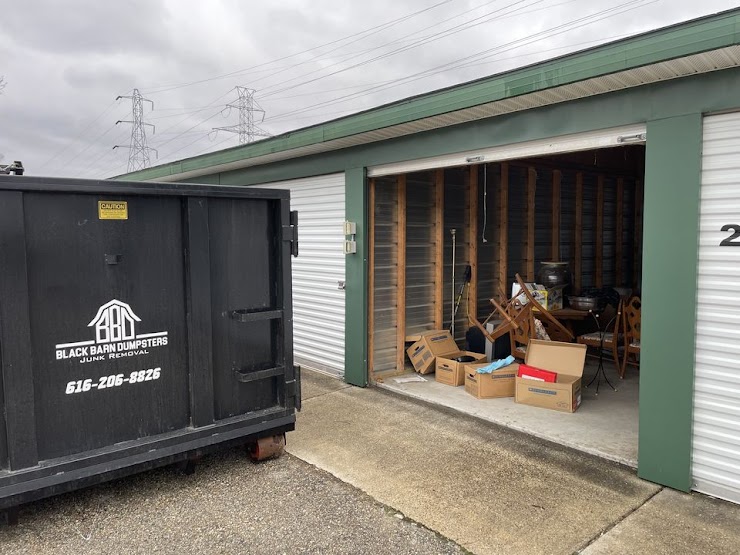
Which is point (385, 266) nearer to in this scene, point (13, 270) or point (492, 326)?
point (492, 326)

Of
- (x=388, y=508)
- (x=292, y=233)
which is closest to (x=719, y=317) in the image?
(x=388, y=508)

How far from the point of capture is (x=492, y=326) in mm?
6773

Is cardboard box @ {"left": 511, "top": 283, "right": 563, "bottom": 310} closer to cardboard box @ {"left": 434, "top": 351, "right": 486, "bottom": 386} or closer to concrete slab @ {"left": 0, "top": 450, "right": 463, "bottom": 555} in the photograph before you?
cardboard box @ {"left": 434, "top": 351, "right": 486, "bottom": 386}

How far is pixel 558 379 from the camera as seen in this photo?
5.24 metres

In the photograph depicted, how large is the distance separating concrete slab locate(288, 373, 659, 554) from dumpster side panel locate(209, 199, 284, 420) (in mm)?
808

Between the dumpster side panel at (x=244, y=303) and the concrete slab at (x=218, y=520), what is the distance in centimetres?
53

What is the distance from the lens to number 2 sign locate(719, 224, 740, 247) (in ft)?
10.4

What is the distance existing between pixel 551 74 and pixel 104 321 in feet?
10.8

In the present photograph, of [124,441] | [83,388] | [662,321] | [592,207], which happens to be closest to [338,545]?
[124,441]

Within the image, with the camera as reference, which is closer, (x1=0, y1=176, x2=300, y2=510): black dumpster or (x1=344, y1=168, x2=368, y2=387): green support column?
(x1=0, y1=176, x2=300, y2=510): black dumpster

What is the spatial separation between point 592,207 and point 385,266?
481 cm

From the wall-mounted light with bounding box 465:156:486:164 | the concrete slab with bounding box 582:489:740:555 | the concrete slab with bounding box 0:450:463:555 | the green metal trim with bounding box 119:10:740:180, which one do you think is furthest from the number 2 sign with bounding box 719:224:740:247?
the concrete slab with bounding box 0:450:463:555

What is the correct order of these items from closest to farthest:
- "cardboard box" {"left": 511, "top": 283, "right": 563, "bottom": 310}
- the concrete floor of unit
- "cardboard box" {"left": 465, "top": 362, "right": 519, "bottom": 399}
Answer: the concrete floor of unit → "cardboard box" {"left": 465, "top": 362, "right": 519, "bottom": 399} → "cardboard box" {"left": 511, "top": 283, "right": 563, "bottom": 310}

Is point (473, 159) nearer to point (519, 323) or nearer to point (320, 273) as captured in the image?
point (519, 323)
